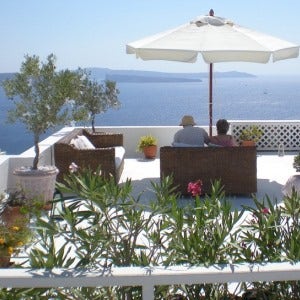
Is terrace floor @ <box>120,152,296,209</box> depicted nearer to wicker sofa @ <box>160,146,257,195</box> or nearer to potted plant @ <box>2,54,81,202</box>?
wicker sofa @ <box>160,146,257,195</box>

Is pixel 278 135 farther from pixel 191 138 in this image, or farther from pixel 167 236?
pixel 167 236

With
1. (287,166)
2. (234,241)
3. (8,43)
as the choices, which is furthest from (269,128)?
(8,43)

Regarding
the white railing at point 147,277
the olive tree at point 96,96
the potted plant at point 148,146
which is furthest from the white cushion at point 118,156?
the white railing at point 147,277

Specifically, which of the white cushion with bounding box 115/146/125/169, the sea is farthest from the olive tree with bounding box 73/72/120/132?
the white cushion with bounding box 115/146/125/169

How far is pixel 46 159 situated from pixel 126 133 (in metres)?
3.44

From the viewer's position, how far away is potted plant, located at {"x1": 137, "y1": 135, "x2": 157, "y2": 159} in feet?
34.2

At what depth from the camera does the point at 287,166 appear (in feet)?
31.2

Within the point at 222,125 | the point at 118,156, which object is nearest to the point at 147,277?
the point at 222,125

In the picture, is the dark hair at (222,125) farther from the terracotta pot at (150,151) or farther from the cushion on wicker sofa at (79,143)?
the terracotta pot at (150,151)

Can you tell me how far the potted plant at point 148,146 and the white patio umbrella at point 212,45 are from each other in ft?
8.17

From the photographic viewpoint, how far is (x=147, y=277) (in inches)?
81.7

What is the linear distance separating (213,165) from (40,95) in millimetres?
2194

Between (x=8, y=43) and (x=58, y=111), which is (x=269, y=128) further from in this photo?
(x=8, y=43)

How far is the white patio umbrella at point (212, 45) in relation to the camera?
25.1 ft
